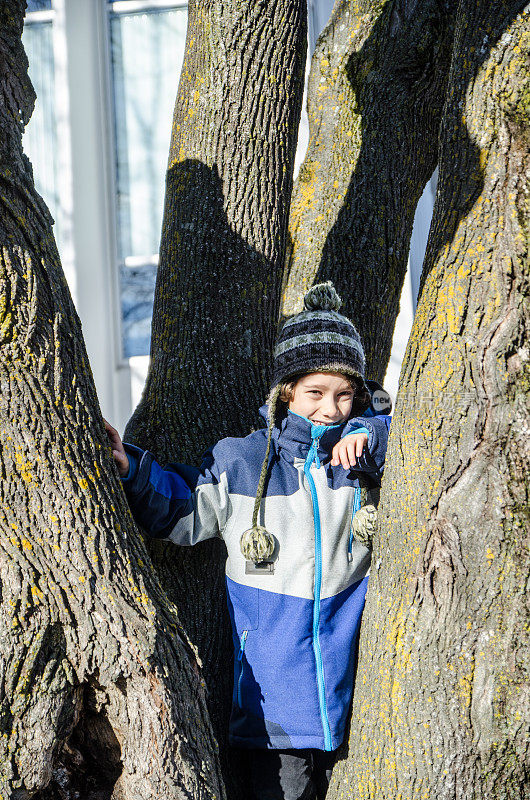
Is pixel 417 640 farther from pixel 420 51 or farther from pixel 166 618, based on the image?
pixel 420 51

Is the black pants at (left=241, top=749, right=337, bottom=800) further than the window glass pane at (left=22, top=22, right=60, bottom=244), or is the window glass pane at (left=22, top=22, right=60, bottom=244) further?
the window glass pane at (left=22, top=22, right=60, bottom=244)

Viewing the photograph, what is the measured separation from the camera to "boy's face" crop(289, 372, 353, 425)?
239 centimetres

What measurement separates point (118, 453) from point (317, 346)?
0.73m

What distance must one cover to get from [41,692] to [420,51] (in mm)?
2530

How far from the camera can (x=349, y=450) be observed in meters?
2.24

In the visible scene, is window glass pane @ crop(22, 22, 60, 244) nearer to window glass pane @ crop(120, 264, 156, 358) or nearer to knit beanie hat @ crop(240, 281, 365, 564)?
window glass pane @ crop(120, 264, 156, 358)

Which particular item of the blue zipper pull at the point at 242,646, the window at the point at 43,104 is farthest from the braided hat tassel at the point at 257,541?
the window at the point at 43,104

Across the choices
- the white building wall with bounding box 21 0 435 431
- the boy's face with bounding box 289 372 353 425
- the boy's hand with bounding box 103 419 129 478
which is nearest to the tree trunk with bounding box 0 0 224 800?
the boy's hand with bounding box 103 419 129 478

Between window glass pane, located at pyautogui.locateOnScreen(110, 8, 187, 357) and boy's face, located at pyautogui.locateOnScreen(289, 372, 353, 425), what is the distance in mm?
4507

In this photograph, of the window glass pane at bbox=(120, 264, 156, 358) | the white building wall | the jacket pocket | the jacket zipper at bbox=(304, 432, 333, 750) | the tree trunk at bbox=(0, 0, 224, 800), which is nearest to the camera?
the tree trunk at bbox=(0, 0, 224, 800)

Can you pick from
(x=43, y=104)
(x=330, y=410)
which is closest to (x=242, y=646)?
(x=330, y=410)

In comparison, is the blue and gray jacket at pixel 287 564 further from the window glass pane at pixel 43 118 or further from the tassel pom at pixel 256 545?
the window glass pane at pixel 43 118

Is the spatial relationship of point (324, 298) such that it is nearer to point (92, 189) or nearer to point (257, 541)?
point (257, 541)

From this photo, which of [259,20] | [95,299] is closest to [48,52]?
[95,299]
